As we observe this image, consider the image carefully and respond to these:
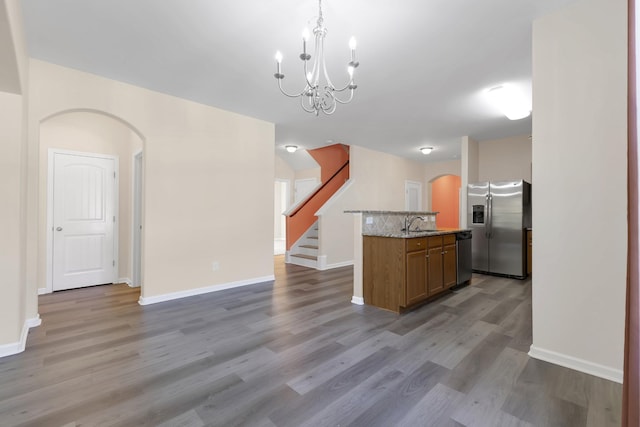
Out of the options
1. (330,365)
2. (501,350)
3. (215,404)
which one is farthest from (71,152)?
(501,350)

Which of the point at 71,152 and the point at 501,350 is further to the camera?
the point at 71,152

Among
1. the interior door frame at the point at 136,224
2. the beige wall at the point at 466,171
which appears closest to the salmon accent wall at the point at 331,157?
the beige wall at the point at 466,171

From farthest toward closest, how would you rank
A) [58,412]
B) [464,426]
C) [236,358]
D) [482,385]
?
[236,358] → [482,385] → [58,412] → [464,426]

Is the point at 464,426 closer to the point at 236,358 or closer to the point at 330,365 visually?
the point at 330,365

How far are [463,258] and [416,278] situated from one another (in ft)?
4.88

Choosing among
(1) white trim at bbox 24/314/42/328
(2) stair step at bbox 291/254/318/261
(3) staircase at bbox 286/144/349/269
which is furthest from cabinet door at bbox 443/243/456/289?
(1) white trim at bbox 24/314/42/328

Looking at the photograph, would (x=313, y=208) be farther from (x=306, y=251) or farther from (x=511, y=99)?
(x=511, y=99)

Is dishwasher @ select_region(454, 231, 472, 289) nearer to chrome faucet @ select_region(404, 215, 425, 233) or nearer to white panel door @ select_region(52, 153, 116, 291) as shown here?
chrome faucet @ select_region(404, 215, 425, 233)

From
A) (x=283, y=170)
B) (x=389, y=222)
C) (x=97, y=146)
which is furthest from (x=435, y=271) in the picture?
(x=283, y=170)

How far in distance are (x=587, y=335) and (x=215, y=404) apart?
8.60ft

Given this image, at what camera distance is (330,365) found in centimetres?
222

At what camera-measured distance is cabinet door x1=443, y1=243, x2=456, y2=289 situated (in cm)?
404

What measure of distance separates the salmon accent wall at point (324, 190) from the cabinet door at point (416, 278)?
3.78m

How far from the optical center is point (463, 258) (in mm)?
4508
